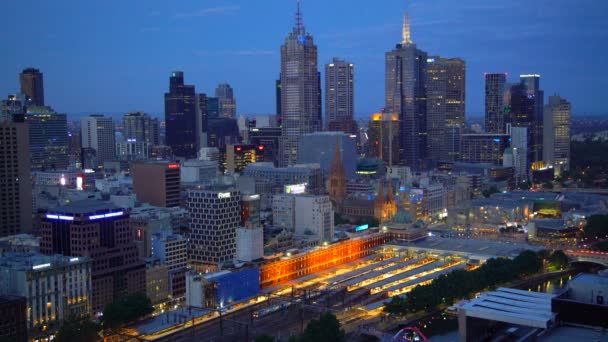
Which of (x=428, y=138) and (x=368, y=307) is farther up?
(x=428, y=138)

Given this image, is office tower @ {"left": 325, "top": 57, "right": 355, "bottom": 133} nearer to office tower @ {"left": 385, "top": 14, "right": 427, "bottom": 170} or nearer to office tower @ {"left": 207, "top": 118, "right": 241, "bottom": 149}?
office tower @ {"left": 385, "top": 14, "right": 427, "bottom": 170}

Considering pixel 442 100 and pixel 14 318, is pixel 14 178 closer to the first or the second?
pixel 14 318

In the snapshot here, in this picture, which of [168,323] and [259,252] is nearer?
[168,323]

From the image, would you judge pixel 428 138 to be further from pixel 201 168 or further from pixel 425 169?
pixel 201 168

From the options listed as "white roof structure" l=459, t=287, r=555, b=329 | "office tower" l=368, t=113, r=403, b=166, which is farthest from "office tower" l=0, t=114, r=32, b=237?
"office tower" l=368, t=113, r=403, b=166

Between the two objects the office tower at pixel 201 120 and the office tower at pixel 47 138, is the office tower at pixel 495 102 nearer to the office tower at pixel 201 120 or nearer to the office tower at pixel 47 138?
the office tower at pixel 201 120

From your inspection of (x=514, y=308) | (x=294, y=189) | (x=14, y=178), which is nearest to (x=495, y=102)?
(x=294, y=189)

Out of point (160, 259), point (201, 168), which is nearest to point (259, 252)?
point (160, 259)
